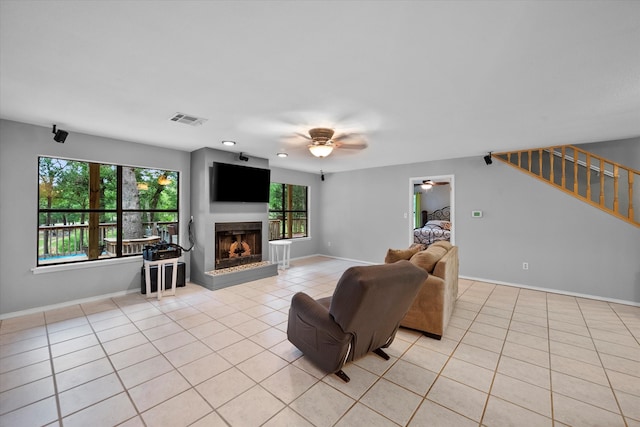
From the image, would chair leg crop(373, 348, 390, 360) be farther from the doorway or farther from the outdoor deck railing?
the doorway

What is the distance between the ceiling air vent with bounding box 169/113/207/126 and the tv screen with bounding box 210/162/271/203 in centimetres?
147

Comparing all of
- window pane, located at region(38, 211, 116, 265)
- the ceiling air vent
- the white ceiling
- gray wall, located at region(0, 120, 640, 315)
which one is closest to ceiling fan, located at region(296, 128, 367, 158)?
the white ceiling

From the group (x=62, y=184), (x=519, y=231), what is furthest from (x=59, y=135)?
(x=519, y=231)

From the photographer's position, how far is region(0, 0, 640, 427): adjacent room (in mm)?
1720

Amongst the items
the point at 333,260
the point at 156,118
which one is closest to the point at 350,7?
the point at 156,118

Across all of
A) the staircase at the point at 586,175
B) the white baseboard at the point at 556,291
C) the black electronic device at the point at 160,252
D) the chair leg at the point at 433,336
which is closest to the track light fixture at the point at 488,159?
the staircase at the point at 586,175

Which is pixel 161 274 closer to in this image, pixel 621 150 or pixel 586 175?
pixel 586 175

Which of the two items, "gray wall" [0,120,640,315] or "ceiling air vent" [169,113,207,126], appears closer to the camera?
"ceiling air vent" [169,113,207,126]

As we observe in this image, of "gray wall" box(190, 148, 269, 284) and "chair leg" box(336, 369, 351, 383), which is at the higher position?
"gray wall" box(190, 148, 269, 284)

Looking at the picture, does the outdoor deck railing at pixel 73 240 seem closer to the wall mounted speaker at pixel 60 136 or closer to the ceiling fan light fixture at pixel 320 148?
the wall mounted speaker at pixel 60 136

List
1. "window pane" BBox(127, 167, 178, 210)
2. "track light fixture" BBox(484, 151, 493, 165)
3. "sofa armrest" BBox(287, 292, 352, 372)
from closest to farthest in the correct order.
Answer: "sofa armrest" BBox(287, 292, 352, 372)
"window pane" BBox(127, 167, 178, 210)
"track light fixture" BBox(484, 151, 493, 165)

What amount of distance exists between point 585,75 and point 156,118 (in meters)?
4.34

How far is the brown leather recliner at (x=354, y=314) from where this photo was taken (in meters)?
1.88

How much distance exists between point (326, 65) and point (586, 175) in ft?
16.3
